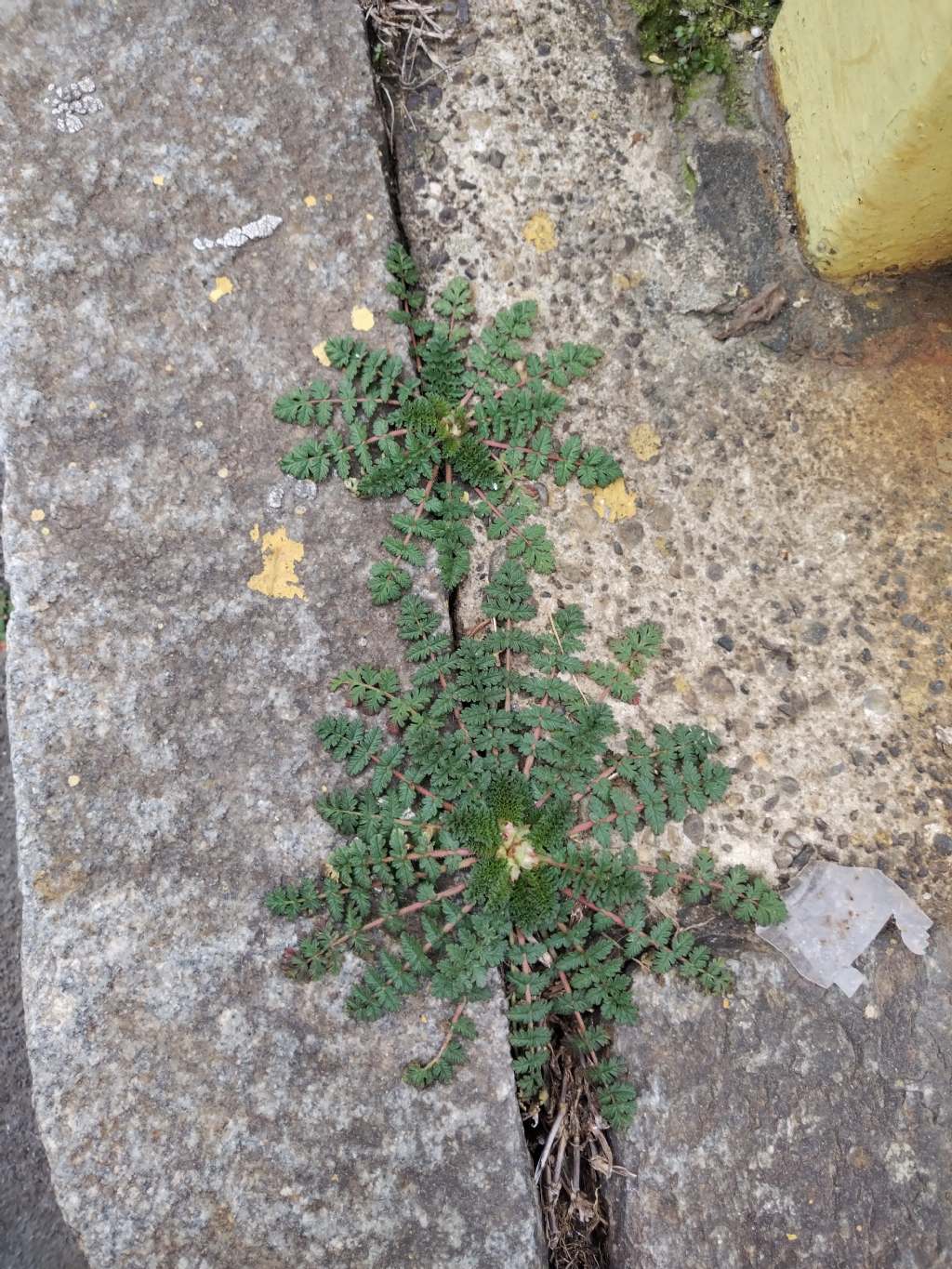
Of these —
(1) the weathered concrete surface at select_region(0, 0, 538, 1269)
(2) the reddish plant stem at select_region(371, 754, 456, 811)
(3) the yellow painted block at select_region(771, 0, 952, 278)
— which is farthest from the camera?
(2) the reddish plant stem at select_region(371, 754, 456, 811)

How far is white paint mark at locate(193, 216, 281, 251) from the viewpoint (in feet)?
7.30

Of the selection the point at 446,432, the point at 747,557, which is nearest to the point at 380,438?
the point at 446,432

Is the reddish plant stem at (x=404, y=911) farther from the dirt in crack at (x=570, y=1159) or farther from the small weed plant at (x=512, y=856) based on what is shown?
the dirt in crack at (x=570, y=1159)

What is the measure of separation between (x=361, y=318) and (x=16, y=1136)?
2.45 m

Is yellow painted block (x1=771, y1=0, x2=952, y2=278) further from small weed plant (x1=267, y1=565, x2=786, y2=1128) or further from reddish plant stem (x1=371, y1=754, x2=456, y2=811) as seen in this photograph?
reddish plant stem (x1=371, y1=754, x2=456, y2=811)

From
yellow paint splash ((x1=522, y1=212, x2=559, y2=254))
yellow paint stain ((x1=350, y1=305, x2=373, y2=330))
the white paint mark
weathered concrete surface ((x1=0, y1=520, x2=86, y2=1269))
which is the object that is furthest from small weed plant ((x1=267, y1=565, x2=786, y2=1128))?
weathered concrete surface ((x1=0, y1=520, x2=86, y2=1269))

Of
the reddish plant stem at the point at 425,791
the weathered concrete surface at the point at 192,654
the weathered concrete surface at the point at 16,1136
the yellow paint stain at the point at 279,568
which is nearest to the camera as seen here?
the weathered concrete surface at the point at 192,654

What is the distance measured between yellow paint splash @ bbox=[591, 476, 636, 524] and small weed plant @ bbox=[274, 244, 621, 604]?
0.14ft

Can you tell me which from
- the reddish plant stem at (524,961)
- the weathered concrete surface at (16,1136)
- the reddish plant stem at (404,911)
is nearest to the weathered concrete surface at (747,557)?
the reddish plant stem at (524,961)

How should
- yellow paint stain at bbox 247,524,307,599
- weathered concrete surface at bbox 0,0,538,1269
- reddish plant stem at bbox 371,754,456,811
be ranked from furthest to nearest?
yellow paint stain at bbox 247,524,307,599 → reddish plant stem at bbox 371,754,456,811 → weathered concrete surface at bbox 0,0,538,1269

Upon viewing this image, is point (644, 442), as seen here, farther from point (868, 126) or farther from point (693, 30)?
point (693, 30)

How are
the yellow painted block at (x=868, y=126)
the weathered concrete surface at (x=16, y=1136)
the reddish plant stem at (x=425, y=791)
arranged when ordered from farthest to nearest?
the weathered concrete surface at (x=16, y=1136), the reddish plant stem at (x=425, y=791), the yellow painted block at (x=868, y=126)

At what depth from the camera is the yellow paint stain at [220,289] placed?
222cm

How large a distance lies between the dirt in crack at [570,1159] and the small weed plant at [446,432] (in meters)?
1.17
